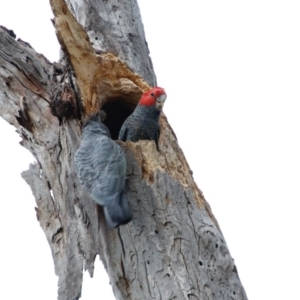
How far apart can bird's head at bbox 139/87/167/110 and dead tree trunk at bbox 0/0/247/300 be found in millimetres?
179

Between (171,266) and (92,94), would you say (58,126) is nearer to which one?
(92,94)

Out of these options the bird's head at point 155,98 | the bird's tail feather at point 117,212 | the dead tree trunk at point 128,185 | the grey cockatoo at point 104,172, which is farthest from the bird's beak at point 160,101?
the bird's tail feather at point 117,212

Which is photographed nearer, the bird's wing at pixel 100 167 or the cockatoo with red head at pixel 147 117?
the bird's wing at pixel 100 167

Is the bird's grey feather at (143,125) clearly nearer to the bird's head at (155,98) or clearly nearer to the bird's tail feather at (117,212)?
the bird's head at (155,98)

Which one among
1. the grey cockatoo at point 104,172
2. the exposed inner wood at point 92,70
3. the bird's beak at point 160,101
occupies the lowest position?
the grey cockatoo at point 104,172

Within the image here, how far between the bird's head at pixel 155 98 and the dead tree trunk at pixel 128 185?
179 mm

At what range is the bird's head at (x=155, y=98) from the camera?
519 cm

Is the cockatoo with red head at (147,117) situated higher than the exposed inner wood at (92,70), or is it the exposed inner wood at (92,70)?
the exposed inner wood at (92,70)

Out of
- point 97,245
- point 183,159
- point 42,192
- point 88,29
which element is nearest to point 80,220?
point 97,245

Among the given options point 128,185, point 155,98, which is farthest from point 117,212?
point 155,98

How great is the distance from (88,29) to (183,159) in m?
1.41

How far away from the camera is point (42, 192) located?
5.13 m

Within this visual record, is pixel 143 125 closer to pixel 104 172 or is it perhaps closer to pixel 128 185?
pixel 128 185

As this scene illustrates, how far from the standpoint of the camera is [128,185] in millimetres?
4676
